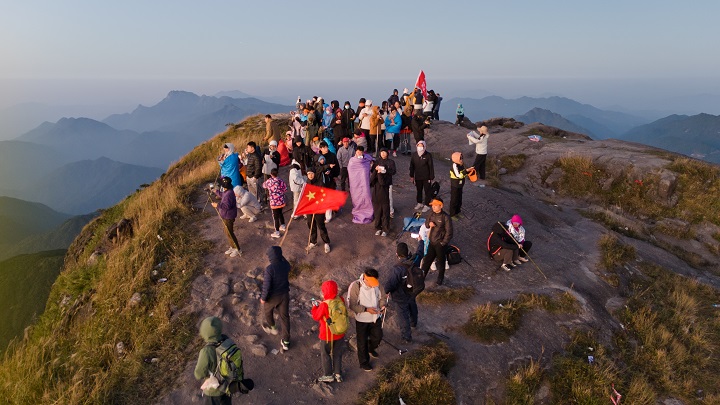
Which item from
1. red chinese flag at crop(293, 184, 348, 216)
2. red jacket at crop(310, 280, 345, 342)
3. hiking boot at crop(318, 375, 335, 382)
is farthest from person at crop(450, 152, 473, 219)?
hiking boot at crop(318, 375, 335, 382)

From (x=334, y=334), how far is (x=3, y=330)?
25946 millimetres

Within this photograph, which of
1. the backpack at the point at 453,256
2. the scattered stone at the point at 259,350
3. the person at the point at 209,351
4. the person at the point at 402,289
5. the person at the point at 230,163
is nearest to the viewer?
the person at the point at 209,351

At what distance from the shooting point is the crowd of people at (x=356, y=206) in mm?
6930

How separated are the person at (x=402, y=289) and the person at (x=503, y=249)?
15.1 feet

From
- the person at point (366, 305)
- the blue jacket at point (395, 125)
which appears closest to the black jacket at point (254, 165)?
the person at point (366, 305)

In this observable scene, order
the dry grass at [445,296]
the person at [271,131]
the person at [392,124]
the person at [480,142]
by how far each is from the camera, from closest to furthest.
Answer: the dry grass at [445,296] < the person at [480,142] < the person at [271,131] < the person at [392,124]

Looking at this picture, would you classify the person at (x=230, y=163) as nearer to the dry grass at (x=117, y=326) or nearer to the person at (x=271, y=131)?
the dry grass at (x=117, y=326)

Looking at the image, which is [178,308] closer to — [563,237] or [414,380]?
[414,380]

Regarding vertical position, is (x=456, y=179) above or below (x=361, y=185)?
above

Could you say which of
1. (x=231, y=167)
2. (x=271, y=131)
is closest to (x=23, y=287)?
(x=271, y=131)

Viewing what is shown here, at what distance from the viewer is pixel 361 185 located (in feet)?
39.3

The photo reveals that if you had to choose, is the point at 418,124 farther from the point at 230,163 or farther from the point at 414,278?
the point at 414,278

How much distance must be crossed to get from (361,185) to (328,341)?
625cm

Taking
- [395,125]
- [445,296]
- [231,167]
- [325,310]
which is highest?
[395,125]
